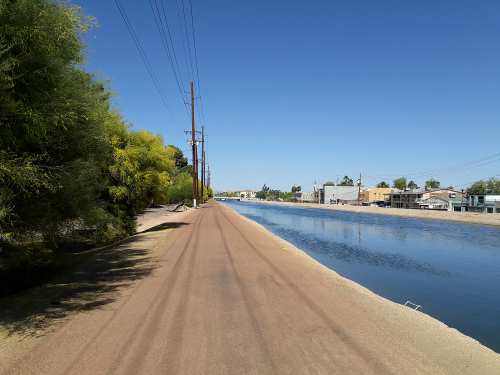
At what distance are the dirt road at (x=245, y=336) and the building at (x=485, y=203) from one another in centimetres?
8871

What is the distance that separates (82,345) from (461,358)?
568cm

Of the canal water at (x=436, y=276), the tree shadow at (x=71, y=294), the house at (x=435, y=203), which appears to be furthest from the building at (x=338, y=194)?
the tree shadow at (x=71, y=294)

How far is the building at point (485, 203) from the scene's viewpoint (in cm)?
8458

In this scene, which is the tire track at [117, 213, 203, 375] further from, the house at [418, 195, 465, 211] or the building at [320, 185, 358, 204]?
the building at [320, 185, 358, 204]

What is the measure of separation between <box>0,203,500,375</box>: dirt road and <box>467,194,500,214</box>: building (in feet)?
291

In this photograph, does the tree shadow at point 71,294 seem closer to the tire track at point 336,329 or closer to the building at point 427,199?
the tire track at point 336,329

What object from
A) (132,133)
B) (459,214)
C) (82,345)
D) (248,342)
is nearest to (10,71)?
(82,345)

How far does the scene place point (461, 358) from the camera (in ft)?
19.6

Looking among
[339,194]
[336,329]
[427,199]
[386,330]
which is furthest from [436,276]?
[339,194]

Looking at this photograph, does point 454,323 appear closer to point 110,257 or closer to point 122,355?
point 122,355

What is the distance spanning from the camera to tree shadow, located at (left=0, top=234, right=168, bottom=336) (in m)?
7.14

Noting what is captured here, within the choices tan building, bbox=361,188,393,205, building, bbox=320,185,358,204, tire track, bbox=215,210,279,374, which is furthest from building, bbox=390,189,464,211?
tire track, bbox=215,210,279,374

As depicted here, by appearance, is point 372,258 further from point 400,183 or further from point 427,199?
point 400,183

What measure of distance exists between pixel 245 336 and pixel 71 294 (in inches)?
191
